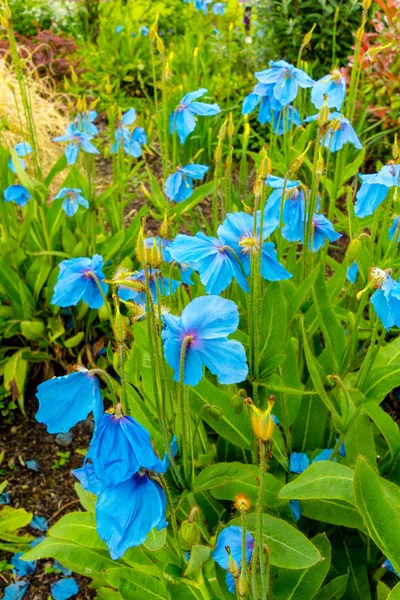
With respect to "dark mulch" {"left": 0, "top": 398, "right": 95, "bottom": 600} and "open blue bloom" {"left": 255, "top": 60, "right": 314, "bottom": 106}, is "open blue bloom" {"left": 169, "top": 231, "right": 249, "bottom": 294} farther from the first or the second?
"dark mulch" {"left": 0, "top": 398, "right": 95, "bottom": 600}

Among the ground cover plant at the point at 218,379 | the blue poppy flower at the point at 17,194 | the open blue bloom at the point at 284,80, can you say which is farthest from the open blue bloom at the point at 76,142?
the open blue bloom at the point at 284,80

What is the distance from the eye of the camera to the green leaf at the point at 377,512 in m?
1.01

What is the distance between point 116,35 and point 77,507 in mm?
4388

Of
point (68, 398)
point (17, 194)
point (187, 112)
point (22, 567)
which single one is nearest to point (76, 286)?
point (68, 398)

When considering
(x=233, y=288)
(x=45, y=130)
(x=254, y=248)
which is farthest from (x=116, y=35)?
(x=254, y=248)

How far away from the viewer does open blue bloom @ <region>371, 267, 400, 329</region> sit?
39.9 inches

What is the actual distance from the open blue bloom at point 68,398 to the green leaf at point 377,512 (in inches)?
17.9

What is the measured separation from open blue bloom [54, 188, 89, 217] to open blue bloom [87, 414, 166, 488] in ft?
5.20

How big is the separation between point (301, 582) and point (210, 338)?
566 millimetres

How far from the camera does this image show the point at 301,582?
1178 mm

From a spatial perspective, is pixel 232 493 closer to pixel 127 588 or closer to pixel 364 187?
pixel 127 588

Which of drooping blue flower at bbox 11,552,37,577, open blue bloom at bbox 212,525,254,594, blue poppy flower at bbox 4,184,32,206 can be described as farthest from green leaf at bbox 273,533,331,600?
blue poppy flower at bbox 4,184,32,206

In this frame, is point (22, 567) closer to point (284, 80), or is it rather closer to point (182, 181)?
point (182, 181)

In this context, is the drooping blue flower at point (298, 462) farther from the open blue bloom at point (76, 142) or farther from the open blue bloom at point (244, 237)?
the open blue bloom at point (76, 142)
